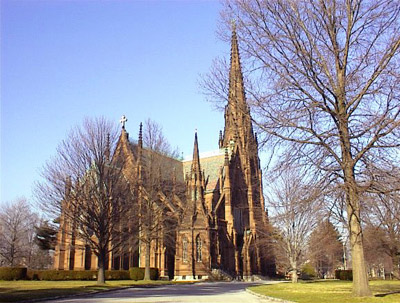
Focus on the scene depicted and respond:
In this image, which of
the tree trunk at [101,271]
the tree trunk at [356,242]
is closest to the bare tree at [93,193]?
the tree trunk at [101,271]

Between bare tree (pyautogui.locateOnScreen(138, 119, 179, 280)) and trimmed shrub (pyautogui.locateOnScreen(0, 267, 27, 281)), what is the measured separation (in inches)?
455

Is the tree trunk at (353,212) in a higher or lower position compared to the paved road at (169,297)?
higher

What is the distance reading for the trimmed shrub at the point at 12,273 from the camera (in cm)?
3581

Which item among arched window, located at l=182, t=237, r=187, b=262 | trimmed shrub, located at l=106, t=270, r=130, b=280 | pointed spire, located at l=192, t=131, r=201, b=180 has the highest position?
pointed spire, located at l=192, t=131, r=201, b=180

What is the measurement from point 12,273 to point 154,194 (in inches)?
592

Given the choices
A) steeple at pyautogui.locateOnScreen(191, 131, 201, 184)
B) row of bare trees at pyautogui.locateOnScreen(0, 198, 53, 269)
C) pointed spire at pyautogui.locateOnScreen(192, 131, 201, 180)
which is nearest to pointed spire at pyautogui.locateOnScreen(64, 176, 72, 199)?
steeple at pyautogui.locateOnScreen(191, 131, 201, 184)

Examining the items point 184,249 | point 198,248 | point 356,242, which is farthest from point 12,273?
point 356,242

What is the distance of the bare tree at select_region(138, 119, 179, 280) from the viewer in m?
37.2

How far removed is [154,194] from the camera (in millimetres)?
38188

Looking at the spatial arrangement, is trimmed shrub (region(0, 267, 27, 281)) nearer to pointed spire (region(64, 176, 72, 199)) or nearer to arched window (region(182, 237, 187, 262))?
pointed spire (region(64, 176, 72, 199))

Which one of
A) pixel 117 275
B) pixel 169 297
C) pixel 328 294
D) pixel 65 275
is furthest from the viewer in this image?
pixel 117 275

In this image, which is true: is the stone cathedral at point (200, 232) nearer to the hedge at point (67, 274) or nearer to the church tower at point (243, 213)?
the church tower at point (243, 213)

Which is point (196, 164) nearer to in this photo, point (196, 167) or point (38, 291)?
point (196, 167)

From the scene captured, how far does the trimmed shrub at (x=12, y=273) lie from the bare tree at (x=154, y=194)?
11.6 m
